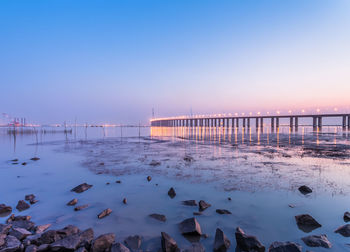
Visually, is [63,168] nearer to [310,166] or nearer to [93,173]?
[93,173]

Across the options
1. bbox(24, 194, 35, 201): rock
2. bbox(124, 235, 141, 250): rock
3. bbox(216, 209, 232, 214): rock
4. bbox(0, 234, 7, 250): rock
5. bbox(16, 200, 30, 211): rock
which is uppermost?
bbox(0, 234, 7, 250): rock

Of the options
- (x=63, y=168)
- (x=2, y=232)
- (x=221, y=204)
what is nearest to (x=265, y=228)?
(x=221, y=204)

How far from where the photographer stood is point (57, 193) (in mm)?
8578

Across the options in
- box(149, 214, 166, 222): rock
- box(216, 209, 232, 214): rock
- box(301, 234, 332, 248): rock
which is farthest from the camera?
box(216, 209, 232, 214): rock

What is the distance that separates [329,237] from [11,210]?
9879mm

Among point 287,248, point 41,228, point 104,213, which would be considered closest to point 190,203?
point 104,213

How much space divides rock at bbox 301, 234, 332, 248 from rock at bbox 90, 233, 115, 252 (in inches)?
184

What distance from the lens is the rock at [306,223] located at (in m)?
5.26

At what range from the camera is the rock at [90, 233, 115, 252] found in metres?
4.20

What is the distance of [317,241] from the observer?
450 cm

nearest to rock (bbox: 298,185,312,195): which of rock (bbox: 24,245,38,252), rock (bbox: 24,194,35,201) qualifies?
rock (bbox: 24,245,38,252)

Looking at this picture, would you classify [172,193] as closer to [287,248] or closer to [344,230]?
[287,248]

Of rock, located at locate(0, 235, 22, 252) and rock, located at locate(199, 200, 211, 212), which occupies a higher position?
rock, located at locate(0, 235, 22, 252)

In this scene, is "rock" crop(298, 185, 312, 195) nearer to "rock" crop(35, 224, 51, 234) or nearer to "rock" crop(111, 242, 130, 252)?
"rock" crop(111, 242, 130, 252)
